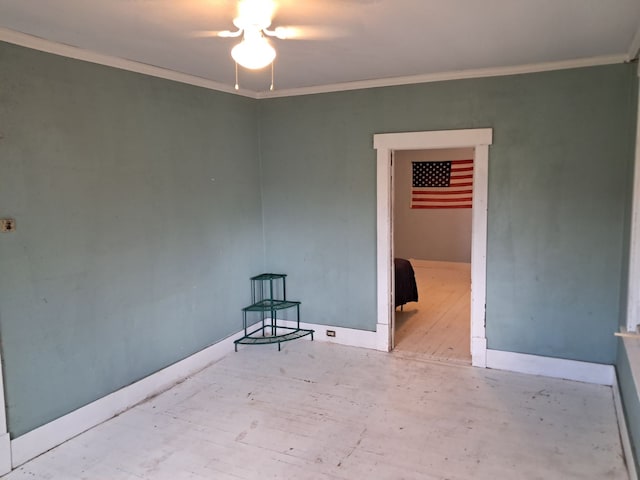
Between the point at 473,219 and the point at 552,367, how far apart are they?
1.34m

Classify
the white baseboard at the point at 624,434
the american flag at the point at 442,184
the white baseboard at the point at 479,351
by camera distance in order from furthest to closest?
the american flag at the point at 442,184 < the white baseboard at the point at 479,351 < the white baseboard at the point at 624,434

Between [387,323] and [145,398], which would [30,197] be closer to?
[145,398]

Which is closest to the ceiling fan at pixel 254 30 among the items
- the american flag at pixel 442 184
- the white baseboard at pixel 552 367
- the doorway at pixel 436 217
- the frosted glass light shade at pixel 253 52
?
the frosted glass light shade at pixel 253 52

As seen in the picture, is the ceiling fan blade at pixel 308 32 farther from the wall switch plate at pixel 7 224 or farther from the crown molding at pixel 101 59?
the wall switch plate at pixel 7 224

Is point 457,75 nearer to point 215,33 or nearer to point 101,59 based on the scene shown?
point 215,33

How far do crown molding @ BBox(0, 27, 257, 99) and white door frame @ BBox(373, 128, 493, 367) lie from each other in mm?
1558

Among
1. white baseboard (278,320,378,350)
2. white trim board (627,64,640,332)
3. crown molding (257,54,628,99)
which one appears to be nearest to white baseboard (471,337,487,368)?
white baseboard (278,320,378,350)

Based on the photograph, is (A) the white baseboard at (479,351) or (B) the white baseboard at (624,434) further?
(A) the white baseboard at (479,351)

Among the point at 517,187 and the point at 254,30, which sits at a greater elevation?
the point at 254,30

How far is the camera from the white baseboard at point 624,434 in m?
2.51

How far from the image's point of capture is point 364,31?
272 centimetres

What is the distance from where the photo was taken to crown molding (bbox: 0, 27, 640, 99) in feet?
9.21

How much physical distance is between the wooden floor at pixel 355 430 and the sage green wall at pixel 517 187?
0.55 m

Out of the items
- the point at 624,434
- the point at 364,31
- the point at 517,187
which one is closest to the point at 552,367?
the point at 624,434
